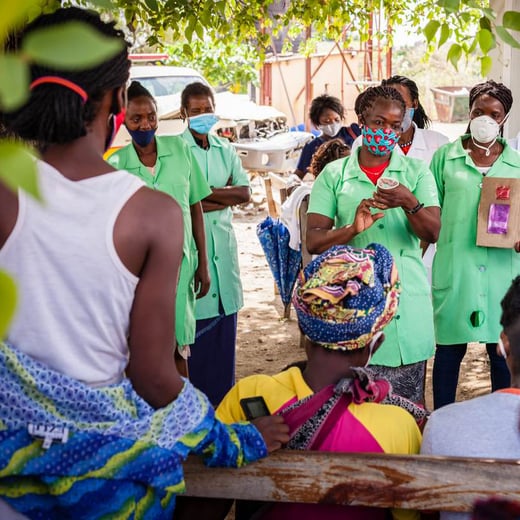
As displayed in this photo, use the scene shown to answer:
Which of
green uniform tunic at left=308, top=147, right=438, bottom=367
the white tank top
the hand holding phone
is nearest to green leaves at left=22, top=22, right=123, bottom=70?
the white tank top

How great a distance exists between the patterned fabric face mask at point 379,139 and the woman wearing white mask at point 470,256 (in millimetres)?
739

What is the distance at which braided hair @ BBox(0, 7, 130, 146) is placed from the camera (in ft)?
5.66

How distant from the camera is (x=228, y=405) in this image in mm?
2223

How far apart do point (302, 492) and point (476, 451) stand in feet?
1.39

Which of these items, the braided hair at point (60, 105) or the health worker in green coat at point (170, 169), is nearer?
the braided hair at point (60, 105)

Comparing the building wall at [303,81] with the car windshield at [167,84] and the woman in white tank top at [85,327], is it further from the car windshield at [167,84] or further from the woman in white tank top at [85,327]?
the woman in white tank top at [85,327]

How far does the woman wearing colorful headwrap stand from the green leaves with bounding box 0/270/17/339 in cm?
140

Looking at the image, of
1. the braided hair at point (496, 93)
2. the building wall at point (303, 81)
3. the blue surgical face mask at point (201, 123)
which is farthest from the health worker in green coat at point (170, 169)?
the building wall at point (303, 81)

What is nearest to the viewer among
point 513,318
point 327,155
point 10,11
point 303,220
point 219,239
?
point 10,11

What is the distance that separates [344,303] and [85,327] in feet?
2.39

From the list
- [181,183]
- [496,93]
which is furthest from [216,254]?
[496,93]

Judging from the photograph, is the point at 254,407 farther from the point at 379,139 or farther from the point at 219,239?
the point at 219,239

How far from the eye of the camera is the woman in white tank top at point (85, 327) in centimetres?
170

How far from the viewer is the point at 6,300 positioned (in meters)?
0.75
